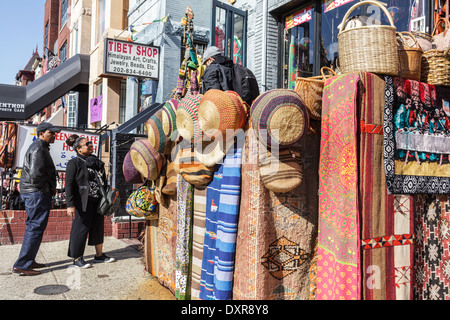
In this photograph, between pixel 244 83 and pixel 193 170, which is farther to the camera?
pixel 244 83

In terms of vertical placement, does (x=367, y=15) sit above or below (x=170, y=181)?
above

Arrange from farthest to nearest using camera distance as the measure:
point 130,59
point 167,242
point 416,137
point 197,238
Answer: point 130,59, point 167,242, point 197,238, point 416,137

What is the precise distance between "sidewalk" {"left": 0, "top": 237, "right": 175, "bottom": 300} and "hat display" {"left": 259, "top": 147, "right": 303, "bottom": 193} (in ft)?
6.74

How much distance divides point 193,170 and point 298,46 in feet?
15.8

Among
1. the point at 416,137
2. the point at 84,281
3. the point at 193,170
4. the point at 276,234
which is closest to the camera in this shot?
the point at 276,234

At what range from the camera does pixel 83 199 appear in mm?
5031

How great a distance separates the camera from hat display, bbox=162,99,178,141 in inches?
156

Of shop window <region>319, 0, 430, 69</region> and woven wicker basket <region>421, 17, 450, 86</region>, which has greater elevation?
shop window <region>319, 0, 430, 69</region>

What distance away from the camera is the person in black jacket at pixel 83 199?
4992mm

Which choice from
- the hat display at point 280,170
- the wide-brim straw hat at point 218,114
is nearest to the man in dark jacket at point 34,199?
the wide-brim straw hat at point 218,114

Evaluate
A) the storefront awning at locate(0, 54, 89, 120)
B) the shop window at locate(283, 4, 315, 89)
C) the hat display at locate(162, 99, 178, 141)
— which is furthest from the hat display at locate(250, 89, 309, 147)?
the storefront awning at locate(0, 54, 89, 120)

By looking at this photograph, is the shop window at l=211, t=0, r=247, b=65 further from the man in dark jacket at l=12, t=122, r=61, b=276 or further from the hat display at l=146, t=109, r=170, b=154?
the man in dark jacket at l=12, t=122, r=61, b=276

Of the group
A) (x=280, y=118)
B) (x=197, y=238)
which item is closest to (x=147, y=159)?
(x=197, y=238)

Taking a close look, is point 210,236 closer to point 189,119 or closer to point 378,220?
point 189,119
